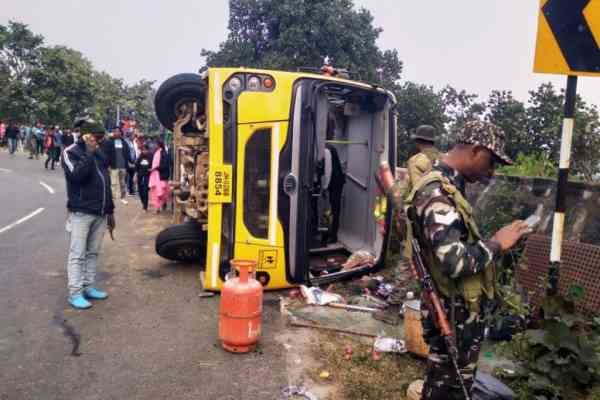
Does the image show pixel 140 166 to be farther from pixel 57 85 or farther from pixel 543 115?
pixel 57 85

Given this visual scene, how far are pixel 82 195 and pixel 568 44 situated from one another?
4292 mm

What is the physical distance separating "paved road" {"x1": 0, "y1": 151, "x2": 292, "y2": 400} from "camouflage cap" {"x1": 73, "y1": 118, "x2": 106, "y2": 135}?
1760mm

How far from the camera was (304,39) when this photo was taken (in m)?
22.6

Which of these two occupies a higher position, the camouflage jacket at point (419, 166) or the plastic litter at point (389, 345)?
the camouflage jacket at point (419, 166)

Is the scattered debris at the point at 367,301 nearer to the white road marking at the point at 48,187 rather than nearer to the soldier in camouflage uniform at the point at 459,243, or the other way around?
the soldier in camouflage uniform at the point at 459,243

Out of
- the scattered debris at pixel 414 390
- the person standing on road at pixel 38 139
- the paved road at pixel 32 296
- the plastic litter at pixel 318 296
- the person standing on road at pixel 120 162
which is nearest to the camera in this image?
the scattered debris at pixel 414 390

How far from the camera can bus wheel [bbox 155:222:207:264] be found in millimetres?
6227

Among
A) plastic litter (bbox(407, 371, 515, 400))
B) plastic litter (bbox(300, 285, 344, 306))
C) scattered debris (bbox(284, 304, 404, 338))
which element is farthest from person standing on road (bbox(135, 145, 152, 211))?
plastic litter (bbox(407, 371, 515, 400))

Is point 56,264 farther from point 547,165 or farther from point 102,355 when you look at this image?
point 547,165

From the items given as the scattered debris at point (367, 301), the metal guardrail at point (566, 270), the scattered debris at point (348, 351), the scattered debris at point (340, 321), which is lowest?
the scattered debris at point (348, 351)

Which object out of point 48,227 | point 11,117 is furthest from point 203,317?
point 11,117

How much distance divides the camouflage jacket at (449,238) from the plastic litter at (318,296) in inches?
119

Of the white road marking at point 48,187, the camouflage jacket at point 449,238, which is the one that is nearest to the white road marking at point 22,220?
the white road marking at point 48,187

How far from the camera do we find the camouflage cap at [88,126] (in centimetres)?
492
